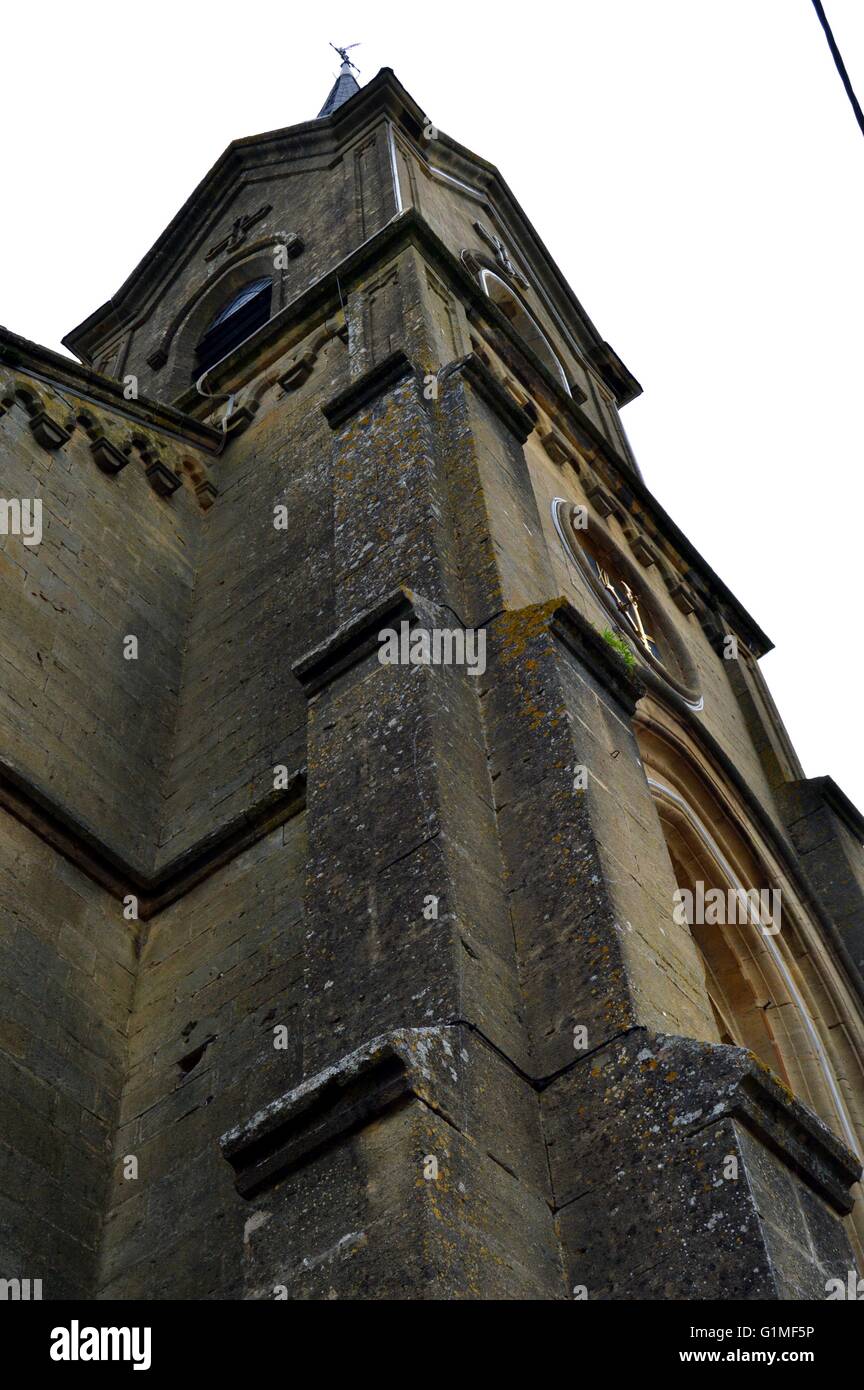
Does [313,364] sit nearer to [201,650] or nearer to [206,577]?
[206,577]

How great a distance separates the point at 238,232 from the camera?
1853 centimetres

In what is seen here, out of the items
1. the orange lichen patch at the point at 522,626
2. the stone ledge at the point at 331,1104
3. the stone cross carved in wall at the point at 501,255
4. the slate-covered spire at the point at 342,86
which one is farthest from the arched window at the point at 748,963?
the slate-covered spire at the point at 342,86

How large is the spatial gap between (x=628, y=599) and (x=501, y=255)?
7.37 m

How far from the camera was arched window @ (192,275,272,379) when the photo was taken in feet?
56.3

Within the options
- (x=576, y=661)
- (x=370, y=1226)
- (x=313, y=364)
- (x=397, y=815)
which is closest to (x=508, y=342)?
(x=313, y=364)

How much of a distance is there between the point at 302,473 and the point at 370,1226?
23.6 ft

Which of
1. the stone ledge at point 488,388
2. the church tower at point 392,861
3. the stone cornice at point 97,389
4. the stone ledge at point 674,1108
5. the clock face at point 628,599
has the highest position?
the stone cornice at point 97,389

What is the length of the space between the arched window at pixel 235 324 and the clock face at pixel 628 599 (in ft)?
17.9

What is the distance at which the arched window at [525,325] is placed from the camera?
18031mm

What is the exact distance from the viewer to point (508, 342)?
13375 millimetres

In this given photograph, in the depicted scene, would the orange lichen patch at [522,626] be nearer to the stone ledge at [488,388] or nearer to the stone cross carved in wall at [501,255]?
the stone ledge at [488,388]

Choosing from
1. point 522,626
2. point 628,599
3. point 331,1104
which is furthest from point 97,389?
point 331,1104

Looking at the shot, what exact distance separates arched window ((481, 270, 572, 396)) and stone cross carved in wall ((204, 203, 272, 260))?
9.03 feet

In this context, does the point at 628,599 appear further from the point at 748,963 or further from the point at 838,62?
the point at 838,62
